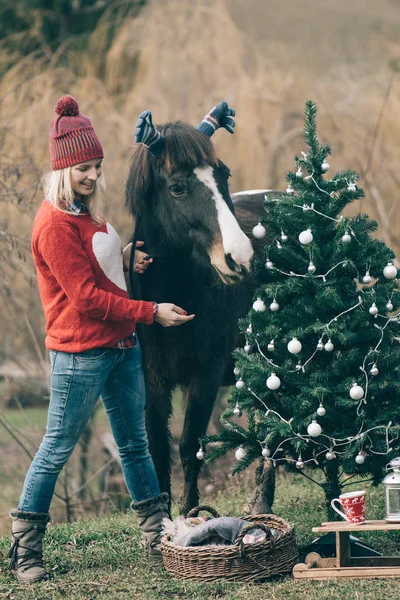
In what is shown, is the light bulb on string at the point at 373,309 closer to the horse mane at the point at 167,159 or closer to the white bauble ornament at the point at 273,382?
the white bauble ornament at the point at 273,382

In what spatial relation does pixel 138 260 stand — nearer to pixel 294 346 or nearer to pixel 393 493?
pixel 294 346

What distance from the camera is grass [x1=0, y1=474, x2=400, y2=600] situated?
11.9 ft

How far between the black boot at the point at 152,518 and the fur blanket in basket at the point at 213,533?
0.47 feet

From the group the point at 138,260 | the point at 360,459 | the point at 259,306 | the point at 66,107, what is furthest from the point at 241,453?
the point at 66,107

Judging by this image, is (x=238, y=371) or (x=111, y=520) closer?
(x=238, y=371)

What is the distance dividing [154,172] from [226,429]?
4.55ft

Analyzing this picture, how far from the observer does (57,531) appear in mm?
4922

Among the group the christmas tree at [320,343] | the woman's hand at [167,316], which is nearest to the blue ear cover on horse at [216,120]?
the christmas tree at [320,343]

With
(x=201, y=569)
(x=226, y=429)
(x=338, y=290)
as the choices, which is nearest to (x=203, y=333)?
(x=226, y=429)

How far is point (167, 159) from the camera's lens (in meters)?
4.28

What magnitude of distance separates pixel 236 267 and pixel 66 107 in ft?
3.49

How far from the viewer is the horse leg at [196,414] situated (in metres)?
4.72

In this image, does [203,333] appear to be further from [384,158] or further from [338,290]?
[384,158]

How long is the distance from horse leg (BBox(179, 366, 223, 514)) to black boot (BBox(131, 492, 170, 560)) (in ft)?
1.88
